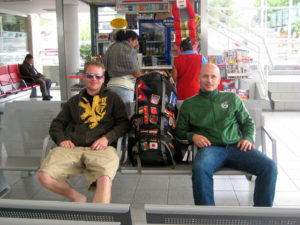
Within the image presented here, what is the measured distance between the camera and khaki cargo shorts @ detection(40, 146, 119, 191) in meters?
2.42

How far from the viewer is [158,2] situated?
559cm

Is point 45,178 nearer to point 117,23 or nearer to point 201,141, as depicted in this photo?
point 201,141

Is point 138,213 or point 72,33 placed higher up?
point 72,33

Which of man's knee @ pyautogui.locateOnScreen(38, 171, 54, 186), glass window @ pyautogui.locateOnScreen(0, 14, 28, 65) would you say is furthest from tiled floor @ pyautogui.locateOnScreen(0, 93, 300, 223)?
glass window @ pyautogui.locateOnScreen(0, 14, 28, 65)

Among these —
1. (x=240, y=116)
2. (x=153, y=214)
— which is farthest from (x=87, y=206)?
(x=240, y=116)

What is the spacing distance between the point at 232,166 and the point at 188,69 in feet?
5.15

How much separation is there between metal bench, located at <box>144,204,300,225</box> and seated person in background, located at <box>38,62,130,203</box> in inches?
48.5

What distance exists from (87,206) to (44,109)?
2.32m

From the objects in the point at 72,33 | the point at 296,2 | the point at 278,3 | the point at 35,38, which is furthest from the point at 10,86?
the point at 296,2

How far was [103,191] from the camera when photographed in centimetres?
225

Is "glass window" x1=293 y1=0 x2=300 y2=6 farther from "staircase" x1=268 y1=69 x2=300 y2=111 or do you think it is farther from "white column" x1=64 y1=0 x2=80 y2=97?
"white column" x1=64 y1=0 x2=80 y2=97

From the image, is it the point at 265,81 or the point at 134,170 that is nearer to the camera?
the point at 134,170

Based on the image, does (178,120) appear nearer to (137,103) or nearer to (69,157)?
(137,103)

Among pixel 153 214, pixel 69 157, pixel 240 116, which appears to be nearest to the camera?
pixel 153 214
